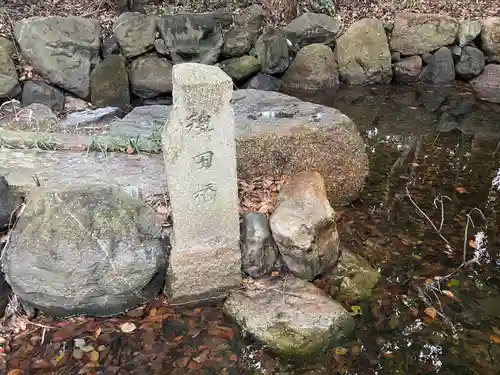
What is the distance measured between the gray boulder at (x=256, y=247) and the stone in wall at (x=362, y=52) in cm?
597

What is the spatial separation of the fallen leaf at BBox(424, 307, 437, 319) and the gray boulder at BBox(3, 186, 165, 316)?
210cm

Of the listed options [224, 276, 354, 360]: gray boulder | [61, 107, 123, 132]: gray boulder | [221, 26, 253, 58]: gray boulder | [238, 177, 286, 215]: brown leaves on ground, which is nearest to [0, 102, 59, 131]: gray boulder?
[61, 107, 123, 132]: gray boulder

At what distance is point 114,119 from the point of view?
17.2ft

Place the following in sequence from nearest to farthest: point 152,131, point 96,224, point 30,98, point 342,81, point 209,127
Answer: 1. point 209,127
2. point 96,224
3. point 152,131
4. point 30,98
5. point 342,81

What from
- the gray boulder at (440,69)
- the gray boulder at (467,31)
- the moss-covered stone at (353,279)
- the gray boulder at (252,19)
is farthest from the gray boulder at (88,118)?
the gray boulder at (467,31)

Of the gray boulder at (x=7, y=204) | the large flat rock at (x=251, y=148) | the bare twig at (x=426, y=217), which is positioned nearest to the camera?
the gray boulder at (x=7, y=204)

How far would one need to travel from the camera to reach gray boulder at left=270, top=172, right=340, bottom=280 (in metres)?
3.83

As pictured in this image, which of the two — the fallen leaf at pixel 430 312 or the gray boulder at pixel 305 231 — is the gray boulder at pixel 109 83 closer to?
the gray boulder at pixel 305 231

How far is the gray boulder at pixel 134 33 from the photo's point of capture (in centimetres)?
768

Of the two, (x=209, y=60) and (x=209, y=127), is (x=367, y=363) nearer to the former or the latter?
(x=209, y=127)

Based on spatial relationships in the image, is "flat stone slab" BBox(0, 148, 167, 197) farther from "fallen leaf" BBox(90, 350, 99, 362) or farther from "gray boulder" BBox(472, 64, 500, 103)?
"gray boulder" BBox(472, 64, 500, 103)

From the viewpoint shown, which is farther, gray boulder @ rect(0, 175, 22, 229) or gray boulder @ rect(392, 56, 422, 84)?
gray boulder @ rect(392, 56, 422, 84)

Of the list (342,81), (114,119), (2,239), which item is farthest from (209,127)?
(342,81)

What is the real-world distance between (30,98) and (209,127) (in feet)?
15.9
